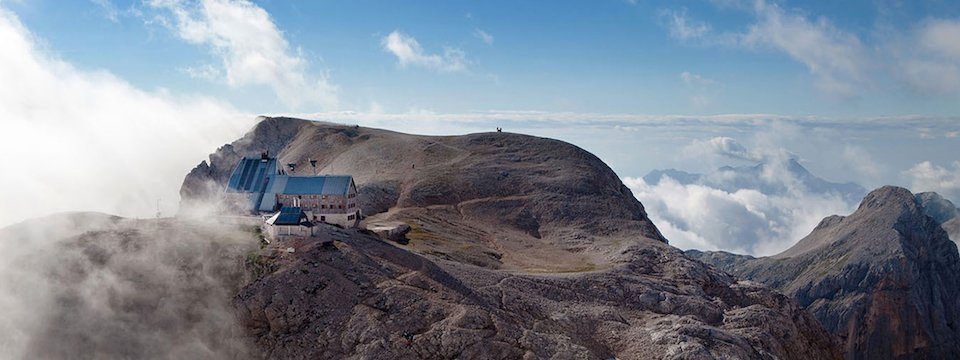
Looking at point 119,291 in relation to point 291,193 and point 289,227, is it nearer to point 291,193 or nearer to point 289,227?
point 289,227

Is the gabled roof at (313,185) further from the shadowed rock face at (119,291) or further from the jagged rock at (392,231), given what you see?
the shadowed rock face at (119,291)

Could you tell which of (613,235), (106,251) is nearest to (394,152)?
(613,235)

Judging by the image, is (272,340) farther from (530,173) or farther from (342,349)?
(530,173)

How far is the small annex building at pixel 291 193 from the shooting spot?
9242 cm

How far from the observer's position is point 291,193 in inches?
3733

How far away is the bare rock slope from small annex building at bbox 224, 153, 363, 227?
6.79 metres

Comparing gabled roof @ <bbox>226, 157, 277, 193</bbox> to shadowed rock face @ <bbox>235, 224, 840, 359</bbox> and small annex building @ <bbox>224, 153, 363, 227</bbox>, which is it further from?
shadowed rock face @ <bbox>235, 224, 840, 359</bbox>

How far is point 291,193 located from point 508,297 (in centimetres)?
3436

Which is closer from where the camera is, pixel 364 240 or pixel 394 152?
pixel 364 240

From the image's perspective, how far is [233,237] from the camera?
80.7m

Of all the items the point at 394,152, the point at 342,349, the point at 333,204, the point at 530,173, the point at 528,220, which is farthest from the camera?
the point at 394,152

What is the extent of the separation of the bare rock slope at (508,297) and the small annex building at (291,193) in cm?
679

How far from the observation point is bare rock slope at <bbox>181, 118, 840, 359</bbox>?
221 ft

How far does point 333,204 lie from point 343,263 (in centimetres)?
1769
